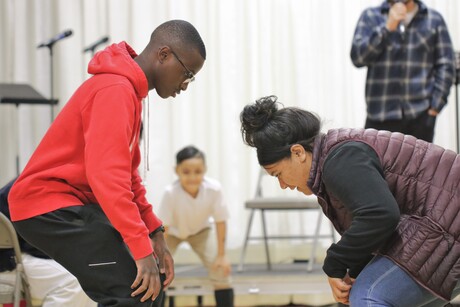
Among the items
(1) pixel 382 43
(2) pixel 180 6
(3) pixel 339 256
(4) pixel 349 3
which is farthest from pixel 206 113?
(3) pixel 339 256

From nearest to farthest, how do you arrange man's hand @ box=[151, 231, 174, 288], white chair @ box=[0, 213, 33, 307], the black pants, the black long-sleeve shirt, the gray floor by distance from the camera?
the black long-sleeve shirt → the black pants → man's hand @ box=[151, 231, 174, 288] → white chair @ box=[0, 213, 33, 307] → the gray floor

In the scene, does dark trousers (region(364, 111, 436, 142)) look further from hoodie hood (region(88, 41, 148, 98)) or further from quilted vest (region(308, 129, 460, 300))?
hoodie hood (region(88, 41, 148, 98))

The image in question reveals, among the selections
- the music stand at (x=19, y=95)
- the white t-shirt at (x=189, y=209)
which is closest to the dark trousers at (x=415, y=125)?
the white t-shirt at (x=189, y=209)

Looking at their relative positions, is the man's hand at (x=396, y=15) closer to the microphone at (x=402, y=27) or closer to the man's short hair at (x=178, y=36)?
the microphone at (x=402, y=27)

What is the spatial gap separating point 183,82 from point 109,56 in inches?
9.2

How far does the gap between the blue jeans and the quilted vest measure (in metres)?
0.03

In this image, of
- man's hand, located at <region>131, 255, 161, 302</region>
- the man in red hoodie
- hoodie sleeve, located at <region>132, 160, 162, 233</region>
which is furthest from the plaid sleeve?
man's hand, located at <region>131, 255, 161, 302</region>

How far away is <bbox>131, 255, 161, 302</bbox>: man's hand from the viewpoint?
2.19 metres

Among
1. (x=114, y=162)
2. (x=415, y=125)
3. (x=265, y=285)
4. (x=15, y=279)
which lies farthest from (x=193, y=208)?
(x=114, y=162)

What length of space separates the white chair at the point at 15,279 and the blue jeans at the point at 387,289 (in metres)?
1.44

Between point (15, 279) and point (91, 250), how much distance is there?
3.70ft

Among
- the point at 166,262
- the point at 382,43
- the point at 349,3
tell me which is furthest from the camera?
the point at 349,3

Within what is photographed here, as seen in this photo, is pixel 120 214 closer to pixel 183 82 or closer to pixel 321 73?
pixel 183 82

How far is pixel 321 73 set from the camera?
5957 millimetres
